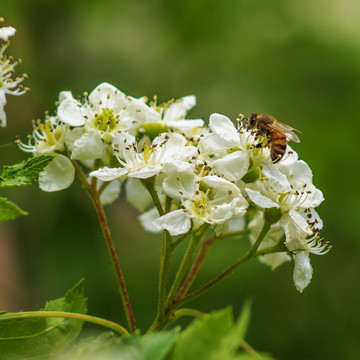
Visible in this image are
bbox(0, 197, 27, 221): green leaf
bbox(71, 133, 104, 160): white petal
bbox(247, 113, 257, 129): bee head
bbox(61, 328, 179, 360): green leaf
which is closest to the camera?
bbox(61, 328, 179, 360): green leaf

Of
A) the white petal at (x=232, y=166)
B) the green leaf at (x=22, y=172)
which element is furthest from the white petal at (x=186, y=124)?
the green leaf at (x=22, y=172)

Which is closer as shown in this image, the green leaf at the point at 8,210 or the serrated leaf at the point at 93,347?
the serrated leaf at the point at 93,347

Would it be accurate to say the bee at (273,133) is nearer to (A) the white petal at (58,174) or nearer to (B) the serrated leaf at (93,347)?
(A) the white petal at (58,174)

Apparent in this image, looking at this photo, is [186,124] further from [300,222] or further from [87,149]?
[300,222]

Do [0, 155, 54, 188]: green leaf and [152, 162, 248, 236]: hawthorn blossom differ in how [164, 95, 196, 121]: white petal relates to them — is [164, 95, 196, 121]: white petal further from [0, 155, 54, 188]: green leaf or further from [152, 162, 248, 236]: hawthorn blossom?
[0, 155, 54, 188]: green leaf

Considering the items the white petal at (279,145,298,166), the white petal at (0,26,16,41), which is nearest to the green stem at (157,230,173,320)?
the white petal at (279,145,298,166)

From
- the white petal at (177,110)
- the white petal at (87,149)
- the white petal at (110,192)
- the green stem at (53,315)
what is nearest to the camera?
the green stem at (53,315)

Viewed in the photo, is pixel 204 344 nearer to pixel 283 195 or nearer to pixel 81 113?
pixel 283 195
